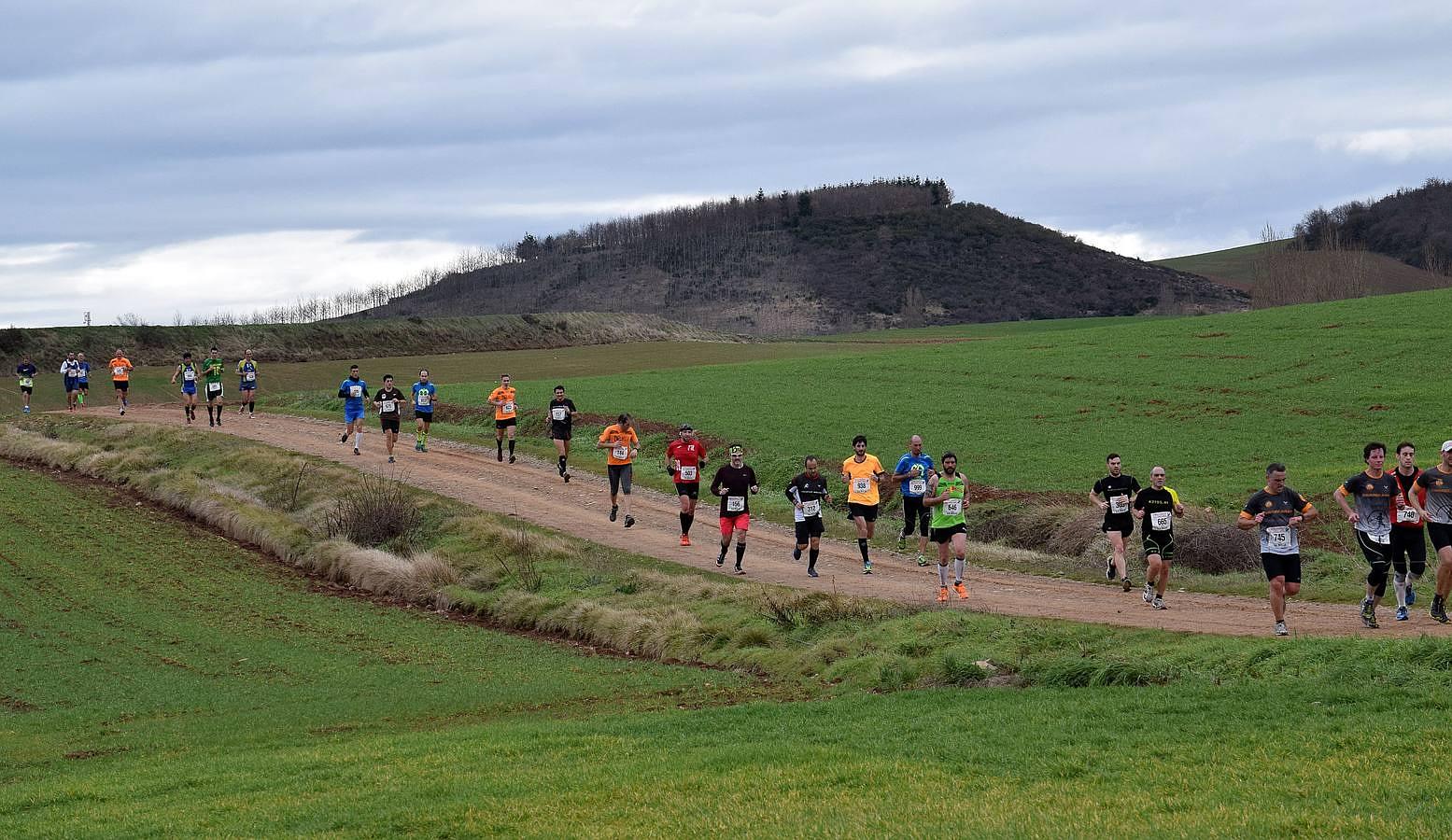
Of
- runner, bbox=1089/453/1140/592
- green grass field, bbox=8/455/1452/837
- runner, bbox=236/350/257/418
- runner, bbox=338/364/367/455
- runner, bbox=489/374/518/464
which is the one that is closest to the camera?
green grass field, bbox=8/455/1452/837

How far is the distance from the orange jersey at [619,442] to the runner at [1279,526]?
13.5 metres

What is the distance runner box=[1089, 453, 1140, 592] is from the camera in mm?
20422

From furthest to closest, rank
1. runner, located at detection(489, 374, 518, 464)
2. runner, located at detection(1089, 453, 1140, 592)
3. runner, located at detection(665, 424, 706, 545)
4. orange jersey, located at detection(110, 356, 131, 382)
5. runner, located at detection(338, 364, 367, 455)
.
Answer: orange jersey, located at detection(110, 356, 131, 382) → runner, located at detection(338, 364, 367, 455) → runner, located at detection(489, 374, 518, 464) → runner, located at detection(665, 424, 706, 545) → runner, located at detection(1089, 453, 1140, 592)

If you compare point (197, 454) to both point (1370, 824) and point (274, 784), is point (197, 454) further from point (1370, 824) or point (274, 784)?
point (1370, 824)

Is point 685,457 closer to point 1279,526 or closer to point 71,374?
point 1279,526

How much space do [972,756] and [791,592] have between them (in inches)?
390

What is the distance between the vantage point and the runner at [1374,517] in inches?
650

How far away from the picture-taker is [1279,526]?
16.5 metres

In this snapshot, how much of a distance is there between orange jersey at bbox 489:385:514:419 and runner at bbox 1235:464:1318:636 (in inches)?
827

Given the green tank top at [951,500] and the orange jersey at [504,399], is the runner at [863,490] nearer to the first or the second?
the green tank top at [951,500]

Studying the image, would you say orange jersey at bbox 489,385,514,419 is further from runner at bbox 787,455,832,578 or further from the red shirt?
runner at bbox 787,455,832,578

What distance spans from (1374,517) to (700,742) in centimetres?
918

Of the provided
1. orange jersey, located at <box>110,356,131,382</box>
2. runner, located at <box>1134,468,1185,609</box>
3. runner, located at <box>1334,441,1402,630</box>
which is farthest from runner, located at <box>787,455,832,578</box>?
orange jersey, located at <box>110,356,131,382</box>

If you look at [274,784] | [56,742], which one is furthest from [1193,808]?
[56,742]
